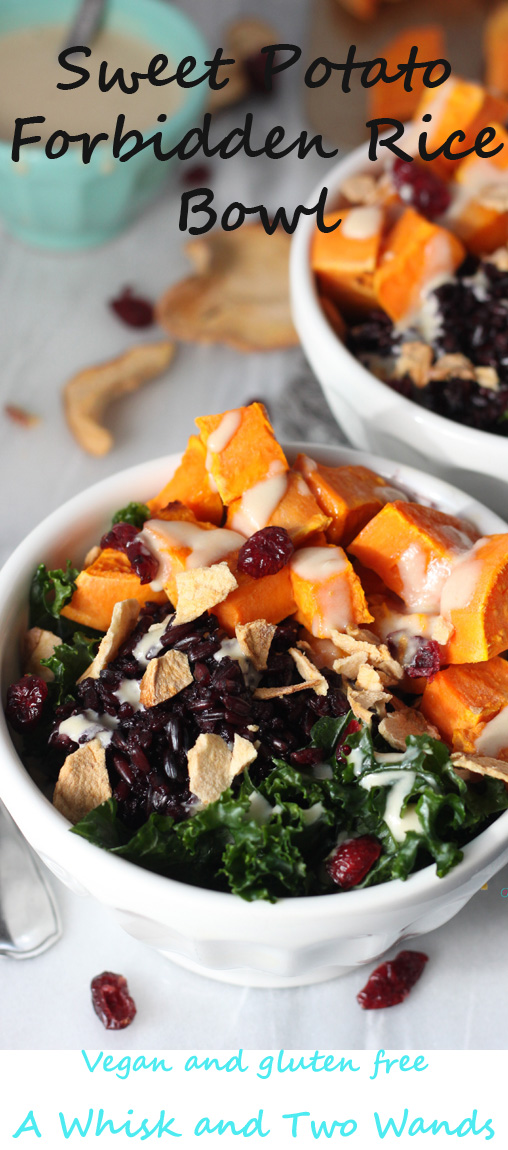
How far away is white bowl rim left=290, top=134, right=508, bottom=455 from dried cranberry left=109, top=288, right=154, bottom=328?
740mm

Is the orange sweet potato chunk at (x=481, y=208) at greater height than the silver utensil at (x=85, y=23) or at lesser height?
lesser

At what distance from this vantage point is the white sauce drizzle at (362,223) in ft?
8.28

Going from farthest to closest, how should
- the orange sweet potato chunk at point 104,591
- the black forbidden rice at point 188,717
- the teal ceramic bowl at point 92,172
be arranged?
the teal ceramic bowl at point 92,172, the orange sweet potato chunk at point 104,591, the black forbidden rice at point 188,717

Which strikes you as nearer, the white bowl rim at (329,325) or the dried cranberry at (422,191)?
the white bowl rim at (329,325)

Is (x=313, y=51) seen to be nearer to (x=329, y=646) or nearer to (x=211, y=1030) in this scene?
(x=329, y=646)

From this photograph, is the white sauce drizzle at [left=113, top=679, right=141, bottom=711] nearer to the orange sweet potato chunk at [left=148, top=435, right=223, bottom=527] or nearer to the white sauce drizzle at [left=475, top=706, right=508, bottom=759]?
the orange sweet potato chunk at [left=148, top=435, right=223, bottom=527]

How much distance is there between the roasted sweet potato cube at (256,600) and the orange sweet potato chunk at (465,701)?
0.29m

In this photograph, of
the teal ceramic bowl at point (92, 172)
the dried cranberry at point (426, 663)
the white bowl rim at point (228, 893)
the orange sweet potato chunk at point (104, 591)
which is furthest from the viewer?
the teal ceramic bowl at point (92, 172)

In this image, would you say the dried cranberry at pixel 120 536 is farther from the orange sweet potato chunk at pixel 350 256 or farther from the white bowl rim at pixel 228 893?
the orange sweet potato chunk at pixel 350 256

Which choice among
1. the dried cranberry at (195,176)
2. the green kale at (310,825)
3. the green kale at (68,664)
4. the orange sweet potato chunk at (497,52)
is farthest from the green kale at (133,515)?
the orange sweet potato chunk at (497,52)

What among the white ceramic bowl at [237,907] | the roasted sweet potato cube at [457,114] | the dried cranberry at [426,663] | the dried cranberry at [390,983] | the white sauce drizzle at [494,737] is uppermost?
the roasted sweet potato cube at [457,114]
